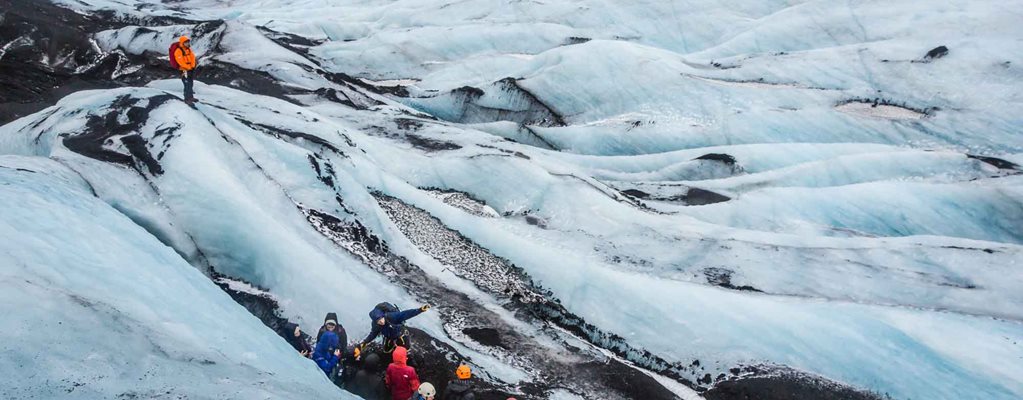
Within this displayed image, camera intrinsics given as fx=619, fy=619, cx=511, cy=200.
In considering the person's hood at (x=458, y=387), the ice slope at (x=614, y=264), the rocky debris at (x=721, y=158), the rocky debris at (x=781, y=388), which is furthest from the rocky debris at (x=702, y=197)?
the person's hood at (x=458, y=387)

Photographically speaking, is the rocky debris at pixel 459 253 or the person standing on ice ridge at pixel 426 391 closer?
the person standing on ice ridge at pixel 426 391

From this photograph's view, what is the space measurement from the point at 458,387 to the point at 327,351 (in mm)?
1625

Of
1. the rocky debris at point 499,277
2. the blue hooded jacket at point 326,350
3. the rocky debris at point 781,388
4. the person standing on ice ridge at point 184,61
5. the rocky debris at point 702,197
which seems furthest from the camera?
the rocky debris at point 702,197

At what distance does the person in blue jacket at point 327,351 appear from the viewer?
24.1ft

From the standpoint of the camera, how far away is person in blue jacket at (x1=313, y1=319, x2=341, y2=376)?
289 inches

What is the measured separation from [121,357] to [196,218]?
5.02m

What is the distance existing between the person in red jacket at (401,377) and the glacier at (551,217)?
3.61ft

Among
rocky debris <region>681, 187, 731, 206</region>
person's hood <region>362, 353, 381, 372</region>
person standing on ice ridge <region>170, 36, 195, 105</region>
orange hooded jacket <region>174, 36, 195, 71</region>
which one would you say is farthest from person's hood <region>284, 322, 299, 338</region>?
rocky debris <region>681, 187, 731, 206</region>

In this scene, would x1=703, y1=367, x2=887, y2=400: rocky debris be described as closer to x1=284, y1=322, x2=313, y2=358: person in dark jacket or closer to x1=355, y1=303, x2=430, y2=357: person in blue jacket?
x1=355, y1=303, x2=430, y2=357: person in blue jacket

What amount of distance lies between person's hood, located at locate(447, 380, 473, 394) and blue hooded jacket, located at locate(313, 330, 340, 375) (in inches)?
57.4

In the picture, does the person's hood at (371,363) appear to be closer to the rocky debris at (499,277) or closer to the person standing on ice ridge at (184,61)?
the rocky debris at (499,277)

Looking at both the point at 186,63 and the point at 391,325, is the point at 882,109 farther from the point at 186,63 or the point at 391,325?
the point at 186,63

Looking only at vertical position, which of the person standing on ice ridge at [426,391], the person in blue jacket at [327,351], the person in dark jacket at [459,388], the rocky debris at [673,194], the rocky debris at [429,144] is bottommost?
the rocky debris at [673,194]

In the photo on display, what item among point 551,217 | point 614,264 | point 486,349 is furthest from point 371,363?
point 551,217
